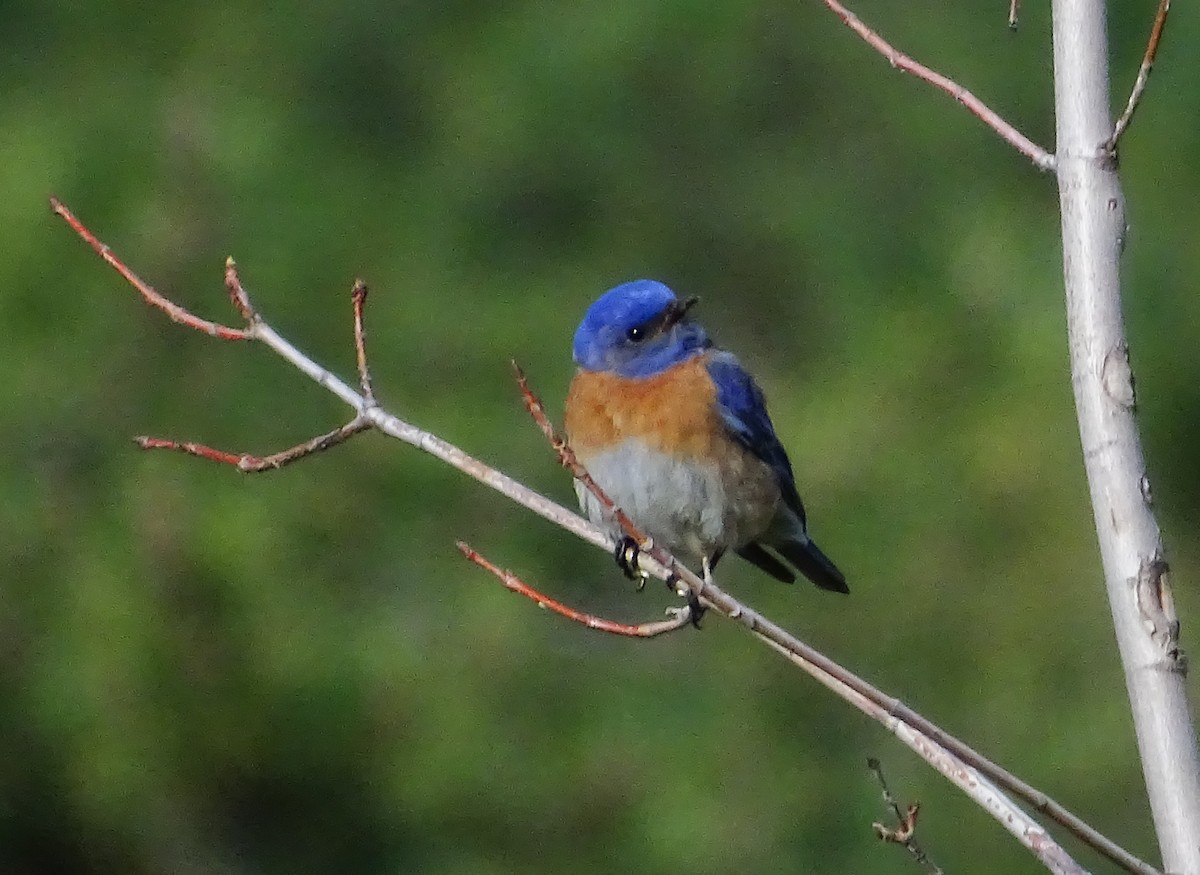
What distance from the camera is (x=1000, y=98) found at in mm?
6598

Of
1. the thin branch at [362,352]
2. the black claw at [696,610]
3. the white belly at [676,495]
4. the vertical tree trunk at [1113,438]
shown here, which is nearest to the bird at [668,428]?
the white belly at [676,495]

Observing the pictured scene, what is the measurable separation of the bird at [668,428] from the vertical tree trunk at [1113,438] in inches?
65.0

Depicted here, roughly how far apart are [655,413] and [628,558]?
305 millimetres

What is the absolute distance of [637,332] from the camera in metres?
3.67

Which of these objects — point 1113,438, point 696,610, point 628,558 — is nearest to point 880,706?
point 1113,438

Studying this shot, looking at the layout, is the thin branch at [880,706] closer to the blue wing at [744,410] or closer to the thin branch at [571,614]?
the thin branch at [571,614]

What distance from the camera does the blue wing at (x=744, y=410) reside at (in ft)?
12.1

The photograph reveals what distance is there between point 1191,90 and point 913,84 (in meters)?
1.02

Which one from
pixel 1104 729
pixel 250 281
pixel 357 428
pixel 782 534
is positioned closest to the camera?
pixel 357 428

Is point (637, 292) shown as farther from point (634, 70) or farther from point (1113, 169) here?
point (634, 70)

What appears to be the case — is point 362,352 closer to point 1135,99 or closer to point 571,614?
point 571,614

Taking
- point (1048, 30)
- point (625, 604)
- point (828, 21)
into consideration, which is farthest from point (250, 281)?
point (1048, 30)

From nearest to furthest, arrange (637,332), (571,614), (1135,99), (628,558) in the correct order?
(1135,99) → (571,614) → (628,558) → (637,332)

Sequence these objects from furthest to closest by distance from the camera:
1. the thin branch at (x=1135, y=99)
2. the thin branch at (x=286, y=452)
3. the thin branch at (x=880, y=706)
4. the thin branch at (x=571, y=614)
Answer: the thin branch at (x=286, y=452) < the thin branch at (x=571, y=614) < the thin branch at (x=1135, y=99) < the thin branch at (x=880, y=706)
